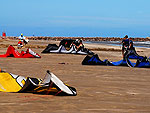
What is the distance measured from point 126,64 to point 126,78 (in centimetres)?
461

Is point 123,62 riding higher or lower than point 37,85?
lower

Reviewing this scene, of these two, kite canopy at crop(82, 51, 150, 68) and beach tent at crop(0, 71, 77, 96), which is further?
kite canopy at crop(82, 51, 150, 68)

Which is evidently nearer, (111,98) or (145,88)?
(111,98)

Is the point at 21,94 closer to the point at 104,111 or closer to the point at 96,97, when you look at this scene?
the point at 96,97

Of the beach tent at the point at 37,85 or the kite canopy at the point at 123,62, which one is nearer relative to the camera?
the beach tent at the point at 37,85

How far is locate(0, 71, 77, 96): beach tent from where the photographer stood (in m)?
8.30

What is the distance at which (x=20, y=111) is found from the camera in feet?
21.7

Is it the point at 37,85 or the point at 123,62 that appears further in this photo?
the point at 123,62

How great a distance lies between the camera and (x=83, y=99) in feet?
26.3

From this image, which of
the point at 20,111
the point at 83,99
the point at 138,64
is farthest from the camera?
the point at 138,64

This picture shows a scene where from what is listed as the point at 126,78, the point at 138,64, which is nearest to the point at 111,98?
the point at 126,78

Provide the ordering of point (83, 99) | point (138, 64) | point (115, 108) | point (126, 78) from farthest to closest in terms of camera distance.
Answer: point (138, 64), point (126, 78), point (83, 99), point (115, 108)

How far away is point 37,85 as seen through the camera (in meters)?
8.55

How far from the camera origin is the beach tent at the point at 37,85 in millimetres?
8297
